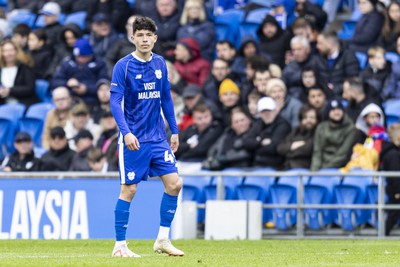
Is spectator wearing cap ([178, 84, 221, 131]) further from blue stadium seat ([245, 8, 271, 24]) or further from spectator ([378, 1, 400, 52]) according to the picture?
spectator ([378, 1, 400, 52])

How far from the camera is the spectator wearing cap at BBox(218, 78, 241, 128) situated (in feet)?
63.7

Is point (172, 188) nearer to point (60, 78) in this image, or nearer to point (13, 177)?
point (13, 177)

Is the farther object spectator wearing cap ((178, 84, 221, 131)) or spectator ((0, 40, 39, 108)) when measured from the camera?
spectator ((0, 40, 39, 108))

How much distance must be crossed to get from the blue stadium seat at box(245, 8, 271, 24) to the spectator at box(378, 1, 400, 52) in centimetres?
255

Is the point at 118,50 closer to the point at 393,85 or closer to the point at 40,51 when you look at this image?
the point at 40,51

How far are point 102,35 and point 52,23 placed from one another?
4.70 ft

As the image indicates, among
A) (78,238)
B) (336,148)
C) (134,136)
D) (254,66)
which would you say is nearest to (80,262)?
(134,136)

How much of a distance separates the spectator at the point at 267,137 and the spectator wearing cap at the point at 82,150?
2.61 m

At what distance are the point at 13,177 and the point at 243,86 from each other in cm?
433

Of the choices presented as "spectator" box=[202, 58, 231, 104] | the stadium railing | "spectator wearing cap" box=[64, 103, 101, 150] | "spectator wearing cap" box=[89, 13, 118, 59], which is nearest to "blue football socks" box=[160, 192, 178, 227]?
the stadium railing

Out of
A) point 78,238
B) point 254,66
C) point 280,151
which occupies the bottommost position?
point 78,238

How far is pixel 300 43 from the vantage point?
19.5m

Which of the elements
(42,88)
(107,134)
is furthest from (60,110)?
(42,88)

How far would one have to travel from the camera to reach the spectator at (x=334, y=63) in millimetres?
19359
